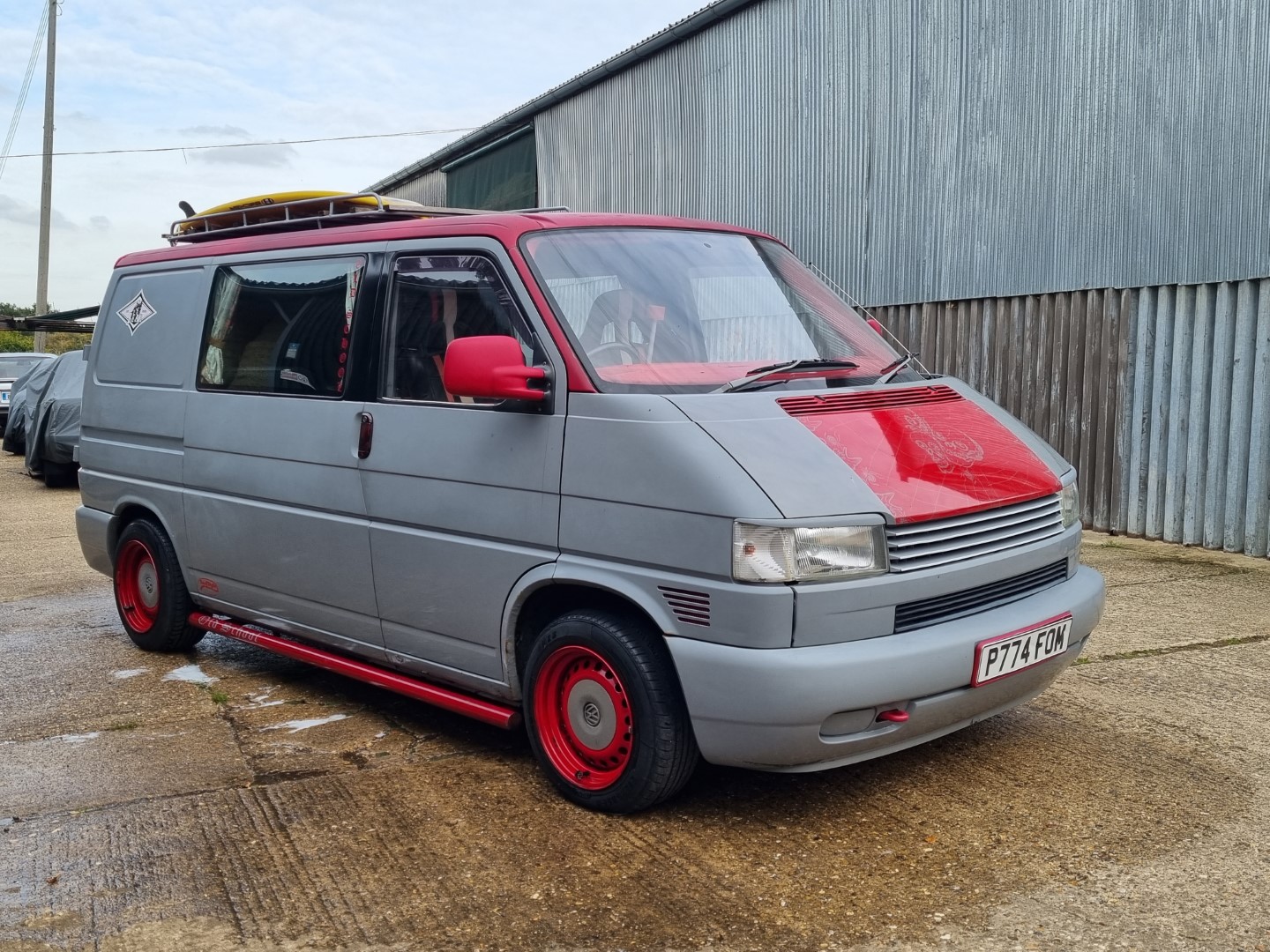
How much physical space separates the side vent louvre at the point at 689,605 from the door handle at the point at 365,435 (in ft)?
5.05

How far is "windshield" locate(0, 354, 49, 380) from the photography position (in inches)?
934

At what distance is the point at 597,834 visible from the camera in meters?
3.87

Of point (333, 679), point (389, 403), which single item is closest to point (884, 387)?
point (389, 403)

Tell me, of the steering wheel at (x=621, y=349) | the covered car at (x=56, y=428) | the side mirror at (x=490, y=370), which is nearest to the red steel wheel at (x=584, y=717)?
the side mirror at (x=490, y=370)

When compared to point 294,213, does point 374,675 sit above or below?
below

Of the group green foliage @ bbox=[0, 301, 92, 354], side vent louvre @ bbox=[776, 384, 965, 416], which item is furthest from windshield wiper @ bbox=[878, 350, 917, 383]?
green foliage @ bbox=[0, 301, 92, 354]

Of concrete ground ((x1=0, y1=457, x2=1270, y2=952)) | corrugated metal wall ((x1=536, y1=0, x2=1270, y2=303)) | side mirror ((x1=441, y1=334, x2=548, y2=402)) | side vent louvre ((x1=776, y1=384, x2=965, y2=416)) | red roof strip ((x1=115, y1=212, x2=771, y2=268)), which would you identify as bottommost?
concrete ground ((x1=0, y1=457, x2=1270, y2=952))

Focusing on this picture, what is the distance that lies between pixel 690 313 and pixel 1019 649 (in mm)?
1601

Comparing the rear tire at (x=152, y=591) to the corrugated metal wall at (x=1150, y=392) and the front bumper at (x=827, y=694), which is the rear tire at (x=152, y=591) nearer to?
the front bumper at (x=827, y=694)

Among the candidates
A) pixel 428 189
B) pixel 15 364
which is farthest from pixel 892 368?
pixel 15 364

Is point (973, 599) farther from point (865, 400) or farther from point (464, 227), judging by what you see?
point (464, 227)

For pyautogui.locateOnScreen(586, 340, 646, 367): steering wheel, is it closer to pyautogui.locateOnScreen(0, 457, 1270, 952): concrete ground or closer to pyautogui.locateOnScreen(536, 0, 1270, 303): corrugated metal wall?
pyautogui.locateOnScreen(0, 457, 1270, 952): concrete ground

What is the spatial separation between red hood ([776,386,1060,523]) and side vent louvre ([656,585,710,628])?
62 centimetres

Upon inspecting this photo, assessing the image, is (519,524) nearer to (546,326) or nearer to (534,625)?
(534,625)
